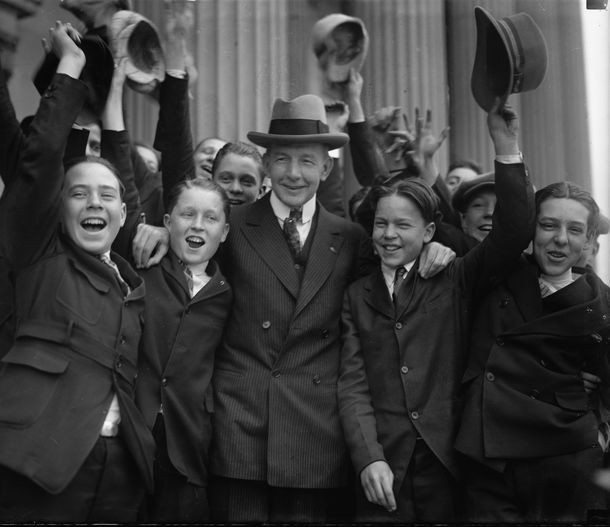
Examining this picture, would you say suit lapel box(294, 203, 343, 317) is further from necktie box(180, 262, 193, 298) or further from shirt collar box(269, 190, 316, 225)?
necktie box(180, 262, 193, 298)

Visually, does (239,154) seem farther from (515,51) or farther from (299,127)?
(515,51)

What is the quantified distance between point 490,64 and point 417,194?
0.66 m

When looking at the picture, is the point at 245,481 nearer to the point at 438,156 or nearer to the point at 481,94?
the point at 481,94

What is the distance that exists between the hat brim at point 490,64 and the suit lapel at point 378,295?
2.87 feet

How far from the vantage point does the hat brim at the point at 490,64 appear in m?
3.53

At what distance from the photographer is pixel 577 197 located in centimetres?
366

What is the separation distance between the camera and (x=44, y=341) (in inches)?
120

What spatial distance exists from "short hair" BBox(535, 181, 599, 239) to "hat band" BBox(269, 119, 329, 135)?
1040 millimetres

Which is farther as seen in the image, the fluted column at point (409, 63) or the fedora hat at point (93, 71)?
the fluted column at point (409, 63)

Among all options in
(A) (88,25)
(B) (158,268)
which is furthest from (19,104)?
(B) (158,268)

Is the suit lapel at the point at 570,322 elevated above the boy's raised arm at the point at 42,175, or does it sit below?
below

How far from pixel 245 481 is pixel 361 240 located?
3.89ft

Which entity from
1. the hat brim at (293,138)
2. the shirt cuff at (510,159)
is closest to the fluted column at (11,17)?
the hat brim at (293,138)

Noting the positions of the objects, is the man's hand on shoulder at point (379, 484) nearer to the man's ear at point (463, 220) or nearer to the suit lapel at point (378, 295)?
the suit lapel at point (378, 295)
